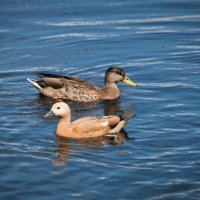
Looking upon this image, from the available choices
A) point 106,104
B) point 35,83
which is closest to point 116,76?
point 106,104

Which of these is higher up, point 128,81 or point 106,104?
point 128,81

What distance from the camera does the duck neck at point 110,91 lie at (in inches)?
685

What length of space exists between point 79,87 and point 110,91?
77cm

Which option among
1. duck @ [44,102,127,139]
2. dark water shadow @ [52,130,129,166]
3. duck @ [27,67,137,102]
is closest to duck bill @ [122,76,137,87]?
duck @ [27,67,137,102]

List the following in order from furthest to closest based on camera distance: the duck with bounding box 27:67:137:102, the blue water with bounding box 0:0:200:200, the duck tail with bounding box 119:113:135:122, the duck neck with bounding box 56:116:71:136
Answer: the duck with bounding box 27:67:137:102 → the duck tail with bounding box 119:113:135:122 → the duck neck with bounding box 56:116:71:136 → the blue water with bounding box 0:0:200:200

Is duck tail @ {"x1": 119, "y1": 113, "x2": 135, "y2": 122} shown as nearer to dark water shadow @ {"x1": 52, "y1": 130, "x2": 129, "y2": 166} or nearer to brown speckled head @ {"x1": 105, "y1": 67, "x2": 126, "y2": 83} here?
dark water shadow @ {"x1": 52, "y1": 130, "x2": 129, "y2": 166}

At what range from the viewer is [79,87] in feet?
56.8

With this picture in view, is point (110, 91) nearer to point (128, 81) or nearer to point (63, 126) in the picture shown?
point (128, 81)

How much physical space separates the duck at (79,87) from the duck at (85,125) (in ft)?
8.13

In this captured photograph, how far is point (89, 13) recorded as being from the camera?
77.4 ft

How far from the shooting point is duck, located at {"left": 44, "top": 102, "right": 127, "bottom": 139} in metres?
14.5

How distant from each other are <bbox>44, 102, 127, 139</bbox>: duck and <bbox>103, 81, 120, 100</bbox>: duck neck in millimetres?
2515

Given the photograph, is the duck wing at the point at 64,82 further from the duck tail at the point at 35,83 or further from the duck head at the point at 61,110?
the duck head at the point at 61,110

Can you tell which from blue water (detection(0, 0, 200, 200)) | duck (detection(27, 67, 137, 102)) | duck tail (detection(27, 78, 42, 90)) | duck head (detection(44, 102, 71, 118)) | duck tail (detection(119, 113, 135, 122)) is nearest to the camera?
blue water (detection(0, 0, 200, 200))
